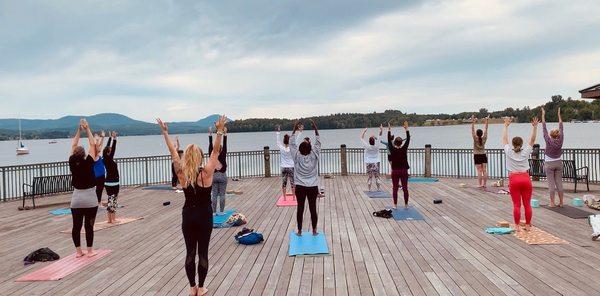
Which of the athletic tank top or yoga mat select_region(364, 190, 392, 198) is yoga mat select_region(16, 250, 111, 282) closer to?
the athletic tank top

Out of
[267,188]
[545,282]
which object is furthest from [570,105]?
[545,282]

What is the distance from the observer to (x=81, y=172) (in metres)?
5.77

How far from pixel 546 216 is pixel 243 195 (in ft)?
26.9

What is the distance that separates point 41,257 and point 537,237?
791cm

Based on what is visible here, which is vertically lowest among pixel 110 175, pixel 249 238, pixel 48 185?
pixel 249 238

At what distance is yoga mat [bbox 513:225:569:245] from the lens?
20.5 ft

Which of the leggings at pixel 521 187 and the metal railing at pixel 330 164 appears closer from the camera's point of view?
the leggings at pixel 521 187

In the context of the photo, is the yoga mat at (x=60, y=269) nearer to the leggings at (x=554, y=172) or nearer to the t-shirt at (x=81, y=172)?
the t-shirt at (x=81, y=172)

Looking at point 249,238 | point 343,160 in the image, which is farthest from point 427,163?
point 249,238

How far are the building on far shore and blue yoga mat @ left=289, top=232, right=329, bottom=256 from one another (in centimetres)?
635

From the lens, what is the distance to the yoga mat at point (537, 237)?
6.25 metres

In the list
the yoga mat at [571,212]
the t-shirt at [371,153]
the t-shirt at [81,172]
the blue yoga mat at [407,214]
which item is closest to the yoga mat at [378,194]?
the t-shirt at [371,153]

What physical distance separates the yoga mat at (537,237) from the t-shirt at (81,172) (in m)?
6.83

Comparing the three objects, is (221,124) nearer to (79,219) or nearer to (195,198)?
(195,198)
